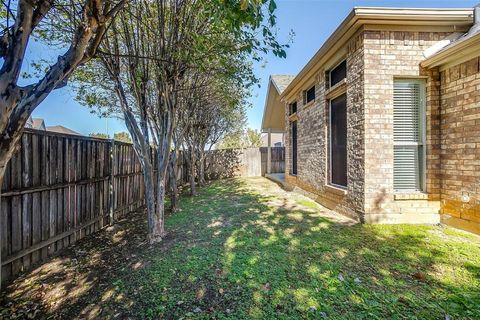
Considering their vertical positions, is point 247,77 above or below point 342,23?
below

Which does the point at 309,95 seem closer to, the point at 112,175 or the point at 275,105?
the point at 275,105

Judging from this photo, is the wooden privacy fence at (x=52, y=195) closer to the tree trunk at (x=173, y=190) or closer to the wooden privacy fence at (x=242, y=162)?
the tree trunk at (x=173, y=190)

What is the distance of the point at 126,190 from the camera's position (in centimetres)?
645

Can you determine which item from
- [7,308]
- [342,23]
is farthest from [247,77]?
[7,308]

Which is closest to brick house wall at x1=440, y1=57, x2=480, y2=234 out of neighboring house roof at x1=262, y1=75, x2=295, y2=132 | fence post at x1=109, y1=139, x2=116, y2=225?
neighboring house roof at x1=262, y1=75, x2=295, y2=132

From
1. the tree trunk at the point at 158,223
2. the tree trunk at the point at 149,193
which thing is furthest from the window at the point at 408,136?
the tree trunk at the point at 149,193

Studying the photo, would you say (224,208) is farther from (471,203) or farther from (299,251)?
(471,203)

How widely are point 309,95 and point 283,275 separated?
22.0 feet

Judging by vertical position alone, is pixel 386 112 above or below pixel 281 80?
below

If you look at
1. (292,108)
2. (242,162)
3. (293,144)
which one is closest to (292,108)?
(292,108)

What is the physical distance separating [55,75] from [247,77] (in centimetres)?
442

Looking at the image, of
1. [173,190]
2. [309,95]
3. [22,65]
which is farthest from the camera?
[309,95]

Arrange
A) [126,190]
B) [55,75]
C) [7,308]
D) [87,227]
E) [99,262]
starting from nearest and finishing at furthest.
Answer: [55,75]
[7,308]
[99,262]
[87,227]
[126,190]

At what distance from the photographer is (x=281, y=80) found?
1217cm
